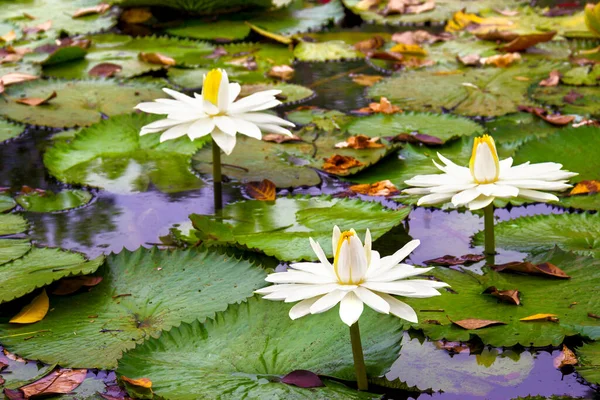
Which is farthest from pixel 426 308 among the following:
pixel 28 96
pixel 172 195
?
pixel 28 96

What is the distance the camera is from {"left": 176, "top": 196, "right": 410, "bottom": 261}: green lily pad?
1945 millimetres

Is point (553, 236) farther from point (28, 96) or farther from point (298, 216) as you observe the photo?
point (28, 96)

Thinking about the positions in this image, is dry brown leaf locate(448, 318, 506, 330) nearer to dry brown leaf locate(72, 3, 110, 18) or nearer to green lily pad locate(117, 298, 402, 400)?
green lily pad locate(117, 298, 402, 400)

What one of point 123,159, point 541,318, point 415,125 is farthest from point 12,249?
point 415,125

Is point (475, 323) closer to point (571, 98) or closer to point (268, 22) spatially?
point (571, 98)

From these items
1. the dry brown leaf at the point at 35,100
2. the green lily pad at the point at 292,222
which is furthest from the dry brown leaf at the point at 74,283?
the dry brown leaf at the point at 35,100

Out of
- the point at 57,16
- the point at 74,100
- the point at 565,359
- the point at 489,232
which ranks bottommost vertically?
the point at 565,359

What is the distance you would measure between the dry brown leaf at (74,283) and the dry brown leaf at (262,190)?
652 mm

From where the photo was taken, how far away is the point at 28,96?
3285 millimetres

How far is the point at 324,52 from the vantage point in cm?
421

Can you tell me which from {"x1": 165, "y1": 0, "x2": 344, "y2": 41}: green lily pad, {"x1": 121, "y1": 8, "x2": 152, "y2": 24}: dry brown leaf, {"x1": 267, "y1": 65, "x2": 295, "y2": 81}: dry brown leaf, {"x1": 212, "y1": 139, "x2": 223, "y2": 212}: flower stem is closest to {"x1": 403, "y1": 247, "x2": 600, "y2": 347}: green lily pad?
{"x1": 212, "y1": 139, "x2": 223, "y2": 212}: flower stem

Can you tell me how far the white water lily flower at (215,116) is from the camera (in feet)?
7.04

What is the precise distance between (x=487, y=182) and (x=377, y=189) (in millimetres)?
642

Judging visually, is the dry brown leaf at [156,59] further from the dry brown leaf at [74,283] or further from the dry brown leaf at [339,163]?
the dry brown leaf at [74,283]
